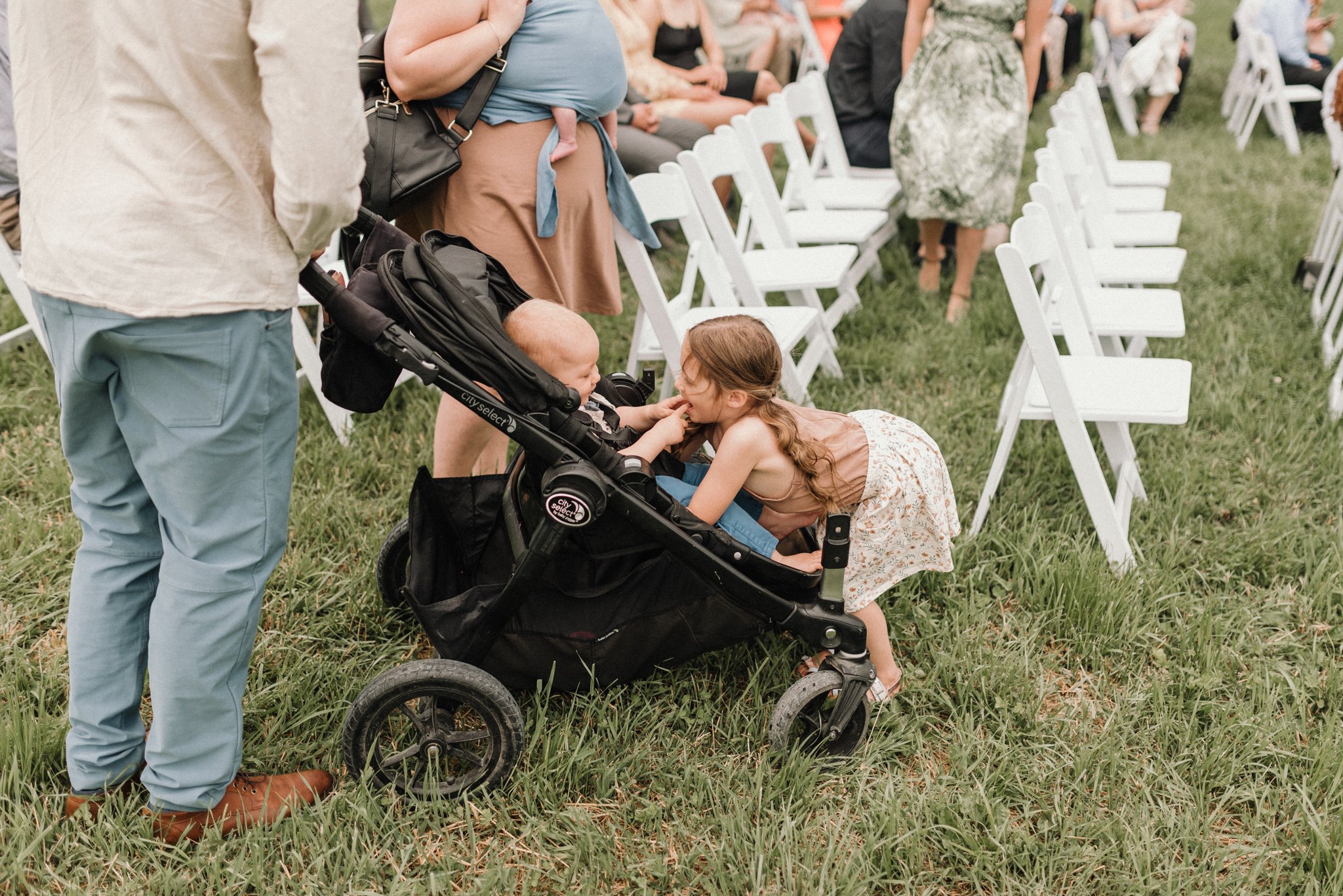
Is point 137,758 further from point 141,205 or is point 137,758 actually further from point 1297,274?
point 1297,274

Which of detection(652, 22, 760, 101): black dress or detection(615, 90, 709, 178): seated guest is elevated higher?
detection(652, 22, 760, 101): black dress

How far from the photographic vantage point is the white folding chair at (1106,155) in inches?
251

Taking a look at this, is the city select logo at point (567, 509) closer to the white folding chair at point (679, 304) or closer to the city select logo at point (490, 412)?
the city select logo at point (490, 412)

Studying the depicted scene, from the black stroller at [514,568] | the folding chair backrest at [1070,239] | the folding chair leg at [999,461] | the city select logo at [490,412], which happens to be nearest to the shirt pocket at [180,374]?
the black stroller at [514,568]

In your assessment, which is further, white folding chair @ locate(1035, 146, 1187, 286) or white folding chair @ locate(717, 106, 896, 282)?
white folding chair @ locate(717, 106, 896, 282)

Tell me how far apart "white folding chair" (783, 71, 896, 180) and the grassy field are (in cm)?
262

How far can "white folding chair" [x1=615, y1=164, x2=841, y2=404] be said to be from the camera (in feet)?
12.4

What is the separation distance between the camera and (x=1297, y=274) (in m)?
5.68

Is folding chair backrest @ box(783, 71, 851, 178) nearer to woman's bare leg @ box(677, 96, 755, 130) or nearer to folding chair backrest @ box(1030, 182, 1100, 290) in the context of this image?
woman's bare leg @ box(677, 96, 755, 130)

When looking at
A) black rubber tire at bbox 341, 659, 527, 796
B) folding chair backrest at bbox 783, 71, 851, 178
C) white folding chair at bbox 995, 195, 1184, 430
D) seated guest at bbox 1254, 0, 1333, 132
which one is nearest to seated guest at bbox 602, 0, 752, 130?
folding chair backrest at bbox 783, 71, 851, 178

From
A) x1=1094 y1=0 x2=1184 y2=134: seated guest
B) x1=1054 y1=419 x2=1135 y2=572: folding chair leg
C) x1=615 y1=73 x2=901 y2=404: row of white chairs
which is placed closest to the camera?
x1=1054 y1=419 x2=1135 y2=572: folding chair leg

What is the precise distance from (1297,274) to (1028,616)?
12.4 ft

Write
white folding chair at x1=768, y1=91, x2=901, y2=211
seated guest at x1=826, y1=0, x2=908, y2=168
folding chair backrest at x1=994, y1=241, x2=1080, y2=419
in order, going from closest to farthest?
folding chair backrest at x1=994, y1=241, x2=1080, y2=419, white folding chair at x1=768, y1=91, x2=901, y2=211, seated guest at x1=826, y1=0, x2=908, y2=168

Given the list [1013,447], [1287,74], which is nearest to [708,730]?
[1013,447]
